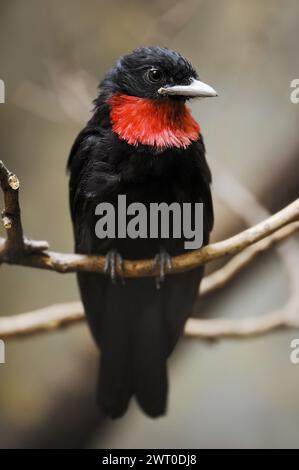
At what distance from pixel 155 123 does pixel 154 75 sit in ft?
0.38

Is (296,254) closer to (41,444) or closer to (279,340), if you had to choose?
(279,340)

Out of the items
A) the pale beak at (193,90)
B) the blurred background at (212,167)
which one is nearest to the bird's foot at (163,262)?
the blurred background at (212,167)

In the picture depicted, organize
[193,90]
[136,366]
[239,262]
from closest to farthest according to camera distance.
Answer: [193,90], [239,262], [136,366]

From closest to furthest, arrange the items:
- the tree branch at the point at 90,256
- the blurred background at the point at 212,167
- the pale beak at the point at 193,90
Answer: the tree branch at the point at 90,256, the pale beak at the point at 193,90, the blurred background at the point at 212,167

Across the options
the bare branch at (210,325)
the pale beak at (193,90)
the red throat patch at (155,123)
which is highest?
the pale beak at (193,90)

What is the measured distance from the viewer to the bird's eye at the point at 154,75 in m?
1.37

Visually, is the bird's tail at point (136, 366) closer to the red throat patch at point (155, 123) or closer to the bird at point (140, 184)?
the bird at point (140, 184)

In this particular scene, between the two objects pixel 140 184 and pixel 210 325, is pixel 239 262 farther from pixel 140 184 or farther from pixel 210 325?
pixel 140 184

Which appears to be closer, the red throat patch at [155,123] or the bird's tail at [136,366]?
the red throat patch at [155,123]

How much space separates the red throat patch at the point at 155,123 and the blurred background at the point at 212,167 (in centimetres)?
14

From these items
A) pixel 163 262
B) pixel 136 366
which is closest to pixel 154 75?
pixel 163 262

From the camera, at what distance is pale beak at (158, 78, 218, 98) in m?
1.32

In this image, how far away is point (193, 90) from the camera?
4.35 feet

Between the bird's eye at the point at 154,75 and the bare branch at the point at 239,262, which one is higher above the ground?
the bird's eye at the point at 154,75
